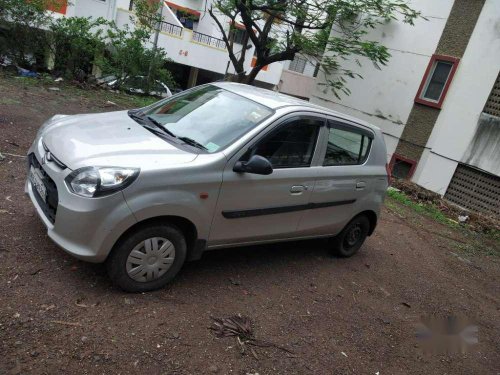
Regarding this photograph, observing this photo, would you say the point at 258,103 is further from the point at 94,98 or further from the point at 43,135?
the point at 94,98

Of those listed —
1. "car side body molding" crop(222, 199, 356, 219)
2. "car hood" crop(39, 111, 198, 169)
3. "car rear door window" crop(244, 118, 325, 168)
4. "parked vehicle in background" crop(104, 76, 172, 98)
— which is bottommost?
"parked vehicle in background" crop(104, 76, 172, 98)

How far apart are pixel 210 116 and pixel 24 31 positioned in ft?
31.6

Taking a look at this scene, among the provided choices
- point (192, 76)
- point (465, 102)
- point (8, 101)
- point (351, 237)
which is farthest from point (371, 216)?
point (192, 76)

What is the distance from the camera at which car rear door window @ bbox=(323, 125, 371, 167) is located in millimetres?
4711

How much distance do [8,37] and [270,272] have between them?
10366mm

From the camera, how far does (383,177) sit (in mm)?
5461

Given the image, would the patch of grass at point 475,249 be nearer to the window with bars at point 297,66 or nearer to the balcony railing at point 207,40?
the balcony railing at point 207,40

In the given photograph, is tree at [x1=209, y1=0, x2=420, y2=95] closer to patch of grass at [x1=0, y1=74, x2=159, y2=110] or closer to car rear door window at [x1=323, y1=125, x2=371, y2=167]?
patch of grass at [x1=0, y1=74, x2=159, y2=110]

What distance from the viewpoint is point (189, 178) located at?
352 cm

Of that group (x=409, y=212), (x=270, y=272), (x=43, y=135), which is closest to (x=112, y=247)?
(x=43, y=135)

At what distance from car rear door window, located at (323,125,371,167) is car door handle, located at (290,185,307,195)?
0.42 metres

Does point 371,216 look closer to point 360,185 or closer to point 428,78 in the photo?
point 360,185

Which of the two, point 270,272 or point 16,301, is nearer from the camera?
point 16,301

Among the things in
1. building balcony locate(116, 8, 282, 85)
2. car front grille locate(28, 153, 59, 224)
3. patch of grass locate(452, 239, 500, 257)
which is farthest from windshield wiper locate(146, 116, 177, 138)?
building balcony locate(116, 8, 282, 85)
